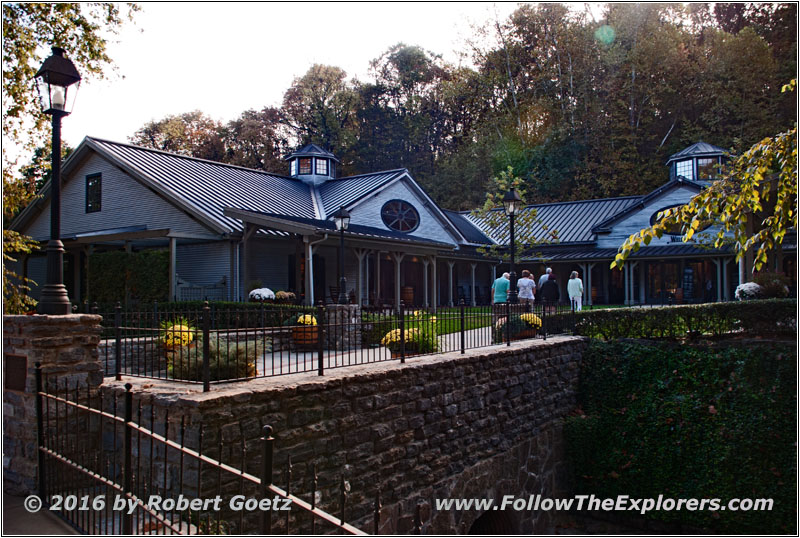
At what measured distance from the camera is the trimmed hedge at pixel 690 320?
533 inches

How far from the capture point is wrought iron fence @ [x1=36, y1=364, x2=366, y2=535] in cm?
569

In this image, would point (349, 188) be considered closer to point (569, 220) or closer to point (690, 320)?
point (569, 220)

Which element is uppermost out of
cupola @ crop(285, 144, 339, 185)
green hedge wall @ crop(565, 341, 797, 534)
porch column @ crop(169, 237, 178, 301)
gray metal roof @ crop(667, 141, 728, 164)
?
gray metal roof @ crop(667, 141, 728, 164)

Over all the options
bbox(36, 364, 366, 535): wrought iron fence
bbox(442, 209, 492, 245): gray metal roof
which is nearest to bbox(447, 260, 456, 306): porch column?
bbox(442, 209, 492, 245): gray metal roof

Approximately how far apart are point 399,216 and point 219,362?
20.2m

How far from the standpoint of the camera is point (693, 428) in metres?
12.9

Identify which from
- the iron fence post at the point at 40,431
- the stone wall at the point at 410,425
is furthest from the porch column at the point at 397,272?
the iron fence post at the point at 40,431

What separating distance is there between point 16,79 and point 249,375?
968cm

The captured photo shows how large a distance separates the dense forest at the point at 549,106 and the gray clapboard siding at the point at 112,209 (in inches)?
984

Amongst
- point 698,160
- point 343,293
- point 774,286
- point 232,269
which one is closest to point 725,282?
point 698,160

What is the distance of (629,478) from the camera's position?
13281 millimetres

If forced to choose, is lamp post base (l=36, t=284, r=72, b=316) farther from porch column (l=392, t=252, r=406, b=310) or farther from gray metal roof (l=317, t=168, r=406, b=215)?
gray metal roof (l=317, t=168, r=406, b=215)

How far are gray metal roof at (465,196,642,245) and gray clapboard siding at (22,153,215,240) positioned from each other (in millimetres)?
16457

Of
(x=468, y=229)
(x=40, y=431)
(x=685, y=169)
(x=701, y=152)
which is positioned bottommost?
(x=40, y=431)
